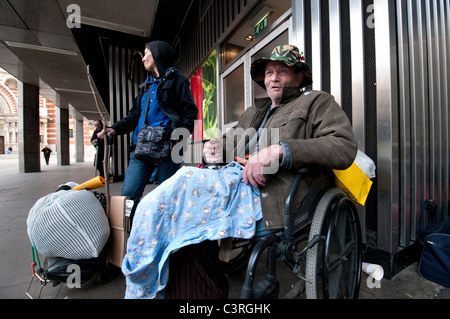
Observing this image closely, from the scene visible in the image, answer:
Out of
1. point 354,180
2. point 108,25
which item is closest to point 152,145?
point 354,180

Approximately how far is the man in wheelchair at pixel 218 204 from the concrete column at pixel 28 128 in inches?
455

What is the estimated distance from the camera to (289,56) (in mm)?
1334

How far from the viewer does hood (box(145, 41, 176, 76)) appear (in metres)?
1.77

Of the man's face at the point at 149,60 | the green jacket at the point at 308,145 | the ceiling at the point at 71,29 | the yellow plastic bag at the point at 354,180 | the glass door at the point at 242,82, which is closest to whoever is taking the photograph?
the green jacket at the point at 308,145

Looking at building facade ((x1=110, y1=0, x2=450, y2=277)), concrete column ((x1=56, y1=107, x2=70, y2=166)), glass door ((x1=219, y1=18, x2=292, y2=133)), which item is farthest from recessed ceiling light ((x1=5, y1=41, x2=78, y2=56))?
concrete column ((x1=56, y1=107, x2=70, y2=166))

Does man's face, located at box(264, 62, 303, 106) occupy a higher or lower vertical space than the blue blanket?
higher

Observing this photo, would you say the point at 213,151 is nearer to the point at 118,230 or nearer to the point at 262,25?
the point at 118,230

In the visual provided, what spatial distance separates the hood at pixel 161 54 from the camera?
1770 millimetres

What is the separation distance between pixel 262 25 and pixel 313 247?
10.7 feet

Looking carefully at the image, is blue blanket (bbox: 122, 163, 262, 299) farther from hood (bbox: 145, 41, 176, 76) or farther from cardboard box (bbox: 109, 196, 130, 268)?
hood (bbox: 145, 41, 176, 76)

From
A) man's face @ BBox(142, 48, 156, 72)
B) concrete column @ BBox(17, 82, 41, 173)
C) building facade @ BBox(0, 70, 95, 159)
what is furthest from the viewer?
building facade @ BBox(0, 70, 95, 159)

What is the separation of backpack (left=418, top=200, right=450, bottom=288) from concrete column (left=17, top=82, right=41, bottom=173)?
12.5m

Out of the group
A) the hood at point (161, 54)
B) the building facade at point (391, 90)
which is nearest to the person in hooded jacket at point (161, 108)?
the hood at point (161, 54)

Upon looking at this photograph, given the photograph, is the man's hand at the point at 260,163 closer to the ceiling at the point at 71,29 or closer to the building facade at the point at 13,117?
the ceiling at the point at 71,29
